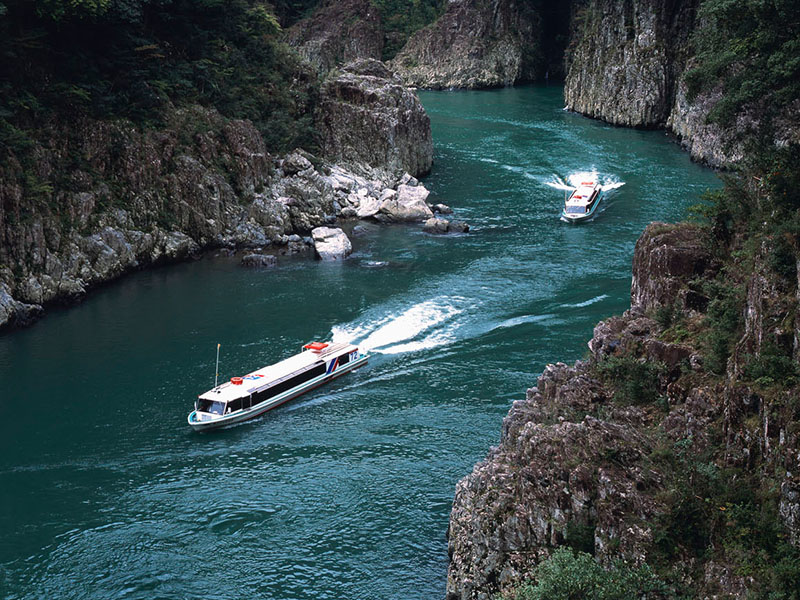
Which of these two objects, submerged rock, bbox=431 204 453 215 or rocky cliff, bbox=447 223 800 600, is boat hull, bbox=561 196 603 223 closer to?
submerged rock, bbox=431 204 453 215

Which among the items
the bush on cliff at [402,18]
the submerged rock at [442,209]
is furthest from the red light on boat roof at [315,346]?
the bush on cliff at [402,18]

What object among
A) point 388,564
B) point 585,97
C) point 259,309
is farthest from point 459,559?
point 585,97

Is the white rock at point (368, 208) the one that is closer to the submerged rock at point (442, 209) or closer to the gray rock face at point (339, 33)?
the submerged rock at point (442, 209)

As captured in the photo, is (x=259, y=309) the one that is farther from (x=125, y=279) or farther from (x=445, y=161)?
(x=445, y=161)

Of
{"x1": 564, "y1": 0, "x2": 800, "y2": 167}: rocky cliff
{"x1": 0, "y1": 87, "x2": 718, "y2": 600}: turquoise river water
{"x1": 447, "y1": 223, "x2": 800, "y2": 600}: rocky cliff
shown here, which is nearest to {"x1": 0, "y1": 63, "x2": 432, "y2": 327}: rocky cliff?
{"x1": 0, "y1": 87, "x2": 718, "y2": 600}: turquoise river water

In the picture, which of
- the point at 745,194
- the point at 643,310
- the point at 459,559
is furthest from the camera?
the point at 643,310

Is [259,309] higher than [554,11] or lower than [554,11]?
lower

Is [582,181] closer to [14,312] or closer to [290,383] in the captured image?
[290,383]
